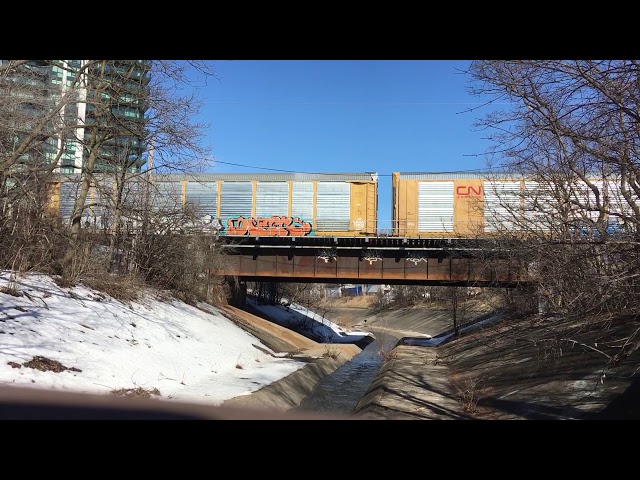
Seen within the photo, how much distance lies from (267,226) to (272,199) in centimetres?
166

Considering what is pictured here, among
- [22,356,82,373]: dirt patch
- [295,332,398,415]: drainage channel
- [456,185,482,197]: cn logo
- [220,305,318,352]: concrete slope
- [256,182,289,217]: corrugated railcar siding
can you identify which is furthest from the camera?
[256,182,289,217]: corrugated railcar siding

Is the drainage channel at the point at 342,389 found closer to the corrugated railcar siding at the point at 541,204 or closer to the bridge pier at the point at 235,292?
the corrugated railcar siding at the point at 541,204

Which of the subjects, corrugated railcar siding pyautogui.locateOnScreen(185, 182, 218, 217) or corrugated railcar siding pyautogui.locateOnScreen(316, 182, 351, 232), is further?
corrugated railcar siding pyautogui.locateOnScreen(185, 182, 218, 217)

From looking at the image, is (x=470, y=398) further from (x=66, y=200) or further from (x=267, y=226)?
(x=267, y=226)

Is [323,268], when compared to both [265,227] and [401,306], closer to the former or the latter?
[265,227]

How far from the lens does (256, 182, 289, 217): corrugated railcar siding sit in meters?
32.9

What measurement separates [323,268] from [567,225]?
66.7 feet

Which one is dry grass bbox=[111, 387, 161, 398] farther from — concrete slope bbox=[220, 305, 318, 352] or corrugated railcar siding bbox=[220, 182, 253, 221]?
corrugated railcar siding bbox=[220, 182, 253, 221]

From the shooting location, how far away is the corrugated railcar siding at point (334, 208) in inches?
1276

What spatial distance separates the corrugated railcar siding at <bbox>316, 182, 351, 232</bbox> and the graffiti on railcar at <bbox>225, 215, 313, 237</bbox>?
1134 millimetres

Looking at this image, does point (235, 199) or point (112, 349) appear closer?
point (112, 349)

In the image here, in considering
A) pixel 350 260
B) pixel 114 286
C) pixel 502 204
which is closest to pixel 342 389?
pixel 114 286

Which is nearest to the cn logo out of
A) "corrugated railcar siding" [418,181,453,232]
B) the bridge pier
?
"corrugated railcar siding" [418,181,453,232]

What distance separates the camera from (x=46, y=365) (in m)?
10.4
